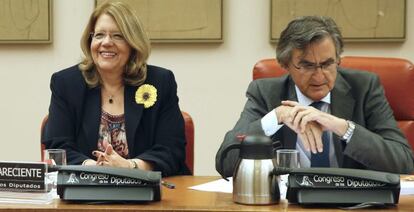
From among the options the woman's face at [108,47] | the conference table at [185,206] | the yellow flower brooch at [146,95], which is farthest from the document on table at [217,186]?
the woman's face at [108,47]

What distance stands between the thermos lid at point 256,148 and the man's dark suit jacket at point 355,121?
44 cm

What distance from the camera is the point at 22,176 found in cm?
172

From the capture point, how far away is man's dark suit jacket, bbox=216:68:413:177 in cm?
217

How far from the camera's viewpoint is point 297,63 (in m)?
2.36

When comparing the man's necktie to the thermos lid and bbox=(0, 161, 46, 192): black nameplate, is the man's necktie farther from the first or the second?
bbox=(0, 161, 46, 192): black nameplate

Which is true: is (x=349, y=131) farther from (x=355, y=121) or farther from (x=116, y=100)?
(x=116, y=100)

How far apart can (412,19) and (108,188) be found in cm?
242

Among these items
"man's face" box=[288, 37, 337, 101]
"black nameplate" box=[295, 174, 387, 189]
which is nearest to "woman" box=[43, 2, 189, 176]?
"man's face" box=[288, 37, 337, 101]

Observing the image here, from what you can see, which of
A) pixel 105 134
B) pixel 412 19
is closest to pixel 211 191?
pixel 105 134

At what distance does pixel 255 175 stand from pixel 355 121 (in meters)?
0.87

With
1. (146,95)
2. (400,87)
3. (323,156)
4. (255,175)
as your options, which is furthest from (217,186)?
(400,87)

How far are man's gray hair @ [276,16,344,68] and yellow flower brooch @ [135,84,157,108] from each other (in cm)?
61

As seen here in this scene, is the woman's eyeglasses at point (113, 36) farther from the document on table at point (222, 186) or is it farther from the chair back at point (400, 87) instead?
the document on table at point (222, 186)

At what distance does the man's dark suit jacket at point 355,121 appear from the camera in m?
2.17
